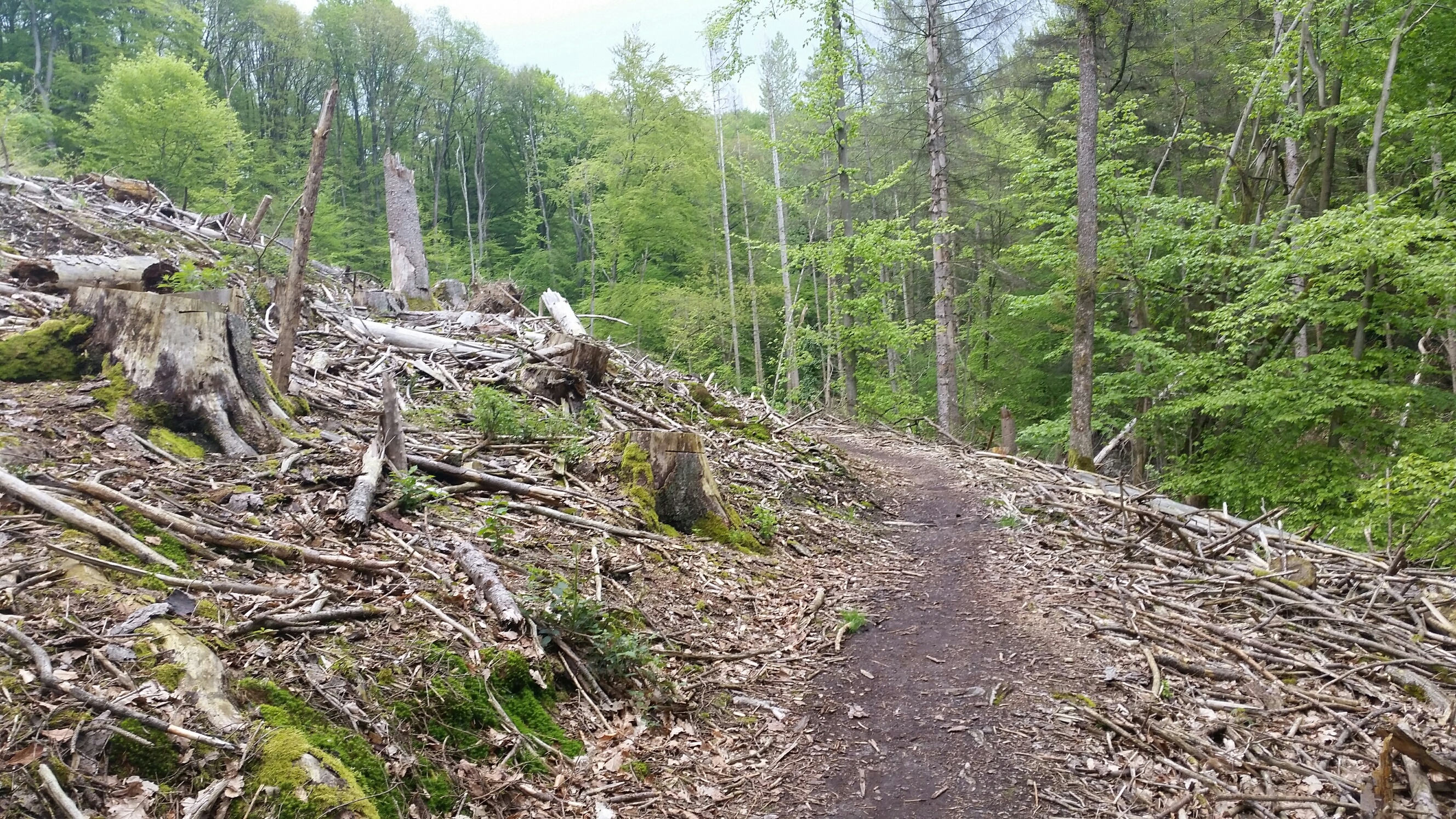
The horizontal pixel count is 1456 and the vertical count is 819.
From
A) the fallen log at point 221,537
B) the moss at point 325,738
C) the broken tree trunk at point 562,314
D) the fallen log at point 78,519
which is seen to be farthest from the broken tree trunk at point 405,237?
the moss at point 325,738

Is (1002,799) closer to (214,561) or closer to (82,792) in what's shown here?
(82,792)

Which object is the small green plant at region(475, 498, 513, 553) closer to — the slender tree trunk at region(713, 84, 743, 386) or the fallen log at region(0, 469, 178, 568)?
the fallen log at region(0, 469, 178, 568)

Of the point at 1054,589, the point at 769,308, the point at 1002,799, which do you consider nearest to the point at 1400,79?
the point at 1054,589

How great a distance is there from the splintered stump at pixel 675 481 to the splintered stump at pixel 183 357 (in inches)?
110

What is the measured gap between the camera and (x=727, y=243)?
88.5 feet

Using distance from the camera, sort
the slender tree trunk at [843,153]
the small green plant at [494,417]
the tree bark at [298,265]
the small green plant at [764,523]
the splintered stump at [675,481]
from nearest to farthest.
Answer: the tree bark at [298,265] → the splintered stump at [675,481] → the small green plant at [494,417] → the small green plant at [764,523] → the slender tree trunk at [843,153]

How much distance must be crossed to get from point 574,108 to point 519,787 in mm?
38879

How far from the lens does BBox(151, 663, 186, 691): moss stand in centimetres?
235

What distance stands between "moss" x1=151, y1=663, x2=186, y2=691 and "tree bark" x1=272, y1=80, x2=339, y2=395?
4.30 m

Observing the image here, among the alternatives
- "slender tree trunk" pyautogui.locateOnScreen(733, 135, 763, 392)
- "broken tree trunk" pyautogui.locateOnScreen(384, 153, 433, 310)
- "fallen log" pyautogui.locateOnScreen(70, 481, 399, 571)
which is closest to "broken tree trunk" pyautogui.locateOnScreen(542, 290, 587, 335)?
"broken tree trunk" pyautogui.locateOnScreen(384, 153, 433, 310)

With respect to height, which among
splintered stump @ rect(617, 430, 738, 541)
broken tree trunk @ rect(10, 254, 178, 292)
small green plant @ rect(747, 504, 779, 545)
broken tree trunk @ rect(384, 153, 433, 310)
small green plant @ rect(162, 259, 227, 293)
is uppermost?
broken tree trunk @ rect(384, 153, 433, 310)

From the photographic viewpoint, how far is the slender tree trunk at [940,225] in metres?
15.1

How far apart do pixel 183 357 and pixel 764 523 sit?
4.84m

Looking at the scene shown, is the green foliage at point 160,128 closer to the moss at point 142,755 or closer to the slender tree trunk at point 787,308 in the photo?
the slender tree trunk at point 787,308
